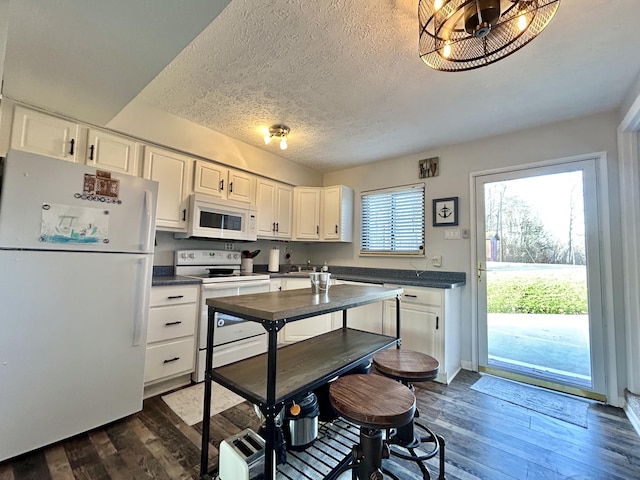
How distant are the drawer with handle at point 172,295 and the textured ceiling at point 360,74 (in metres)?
1.44

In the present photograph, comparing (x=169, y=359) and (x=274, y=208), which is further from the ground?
(x=274, y=208)

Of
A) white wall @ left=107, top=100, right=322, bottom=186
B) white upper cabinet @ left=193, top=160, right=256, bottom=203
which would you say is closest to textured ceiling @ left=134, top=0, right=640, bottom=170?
white wall @ left=107, top=100, right=322, bottom=186

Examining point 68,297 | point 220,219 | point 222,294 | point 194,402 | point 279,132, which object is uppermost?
point 279,132

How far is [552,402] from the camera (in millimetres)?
2305

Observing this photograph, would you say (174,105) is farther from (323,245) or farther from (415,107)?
(323,245)

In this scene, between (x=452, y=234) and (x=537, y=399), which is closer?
(x=537, y=399)

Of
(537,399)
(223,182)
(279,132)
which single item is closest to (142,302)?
(223,182)

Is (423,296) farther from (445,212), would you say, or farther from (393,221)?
(393,221)

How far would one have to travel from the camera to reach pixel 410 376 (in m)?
1.45

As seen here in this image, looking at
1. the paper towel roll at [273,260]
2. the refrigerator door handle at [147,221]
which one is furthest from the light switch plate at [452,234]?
the refrigerator door handle at [147,221]

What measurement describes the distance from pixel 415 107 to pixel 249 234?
86.0 inches

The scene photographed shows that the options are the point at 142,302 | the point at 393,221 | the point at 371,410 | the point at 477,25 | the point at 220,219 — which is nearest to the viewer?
the point at 371,410

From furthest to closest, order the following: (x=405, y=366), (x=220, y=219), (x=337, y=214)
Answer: (x=337, y=214)
(x=220, y=219)
(x=405, y=366)

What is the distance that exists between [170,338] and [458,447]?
2.30 metres
